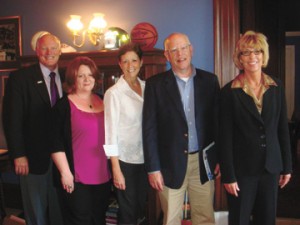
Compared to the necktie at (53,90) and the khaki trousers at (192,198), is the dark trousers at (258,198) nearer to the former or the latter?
the khaki trousers at (192,198)

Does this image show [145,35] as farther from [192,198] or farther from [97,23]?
[192,198]

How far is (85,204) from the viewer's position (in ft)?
6.89

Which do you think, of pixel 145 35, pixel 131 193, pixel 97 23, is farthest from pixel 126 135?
pixel 97 23

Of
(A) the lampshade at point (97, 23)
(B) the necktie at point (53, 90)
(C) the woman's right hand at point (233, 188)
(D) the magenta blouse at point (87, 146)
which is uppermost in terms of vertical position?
(A) the lampshade at point (97, 23)

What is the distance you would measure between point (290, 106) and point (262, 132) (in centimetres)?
670

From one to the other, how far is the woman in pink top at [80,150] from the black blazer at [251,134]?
2.46 ft

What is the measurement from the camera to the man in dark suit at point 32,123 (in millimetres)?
2330

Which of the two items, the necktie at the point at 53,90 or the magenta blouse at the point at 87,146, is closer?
the magenta blouse at the point at 87,146

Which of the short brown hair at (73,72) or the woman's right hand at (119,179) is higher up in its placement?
the short brown hair at (73,72)

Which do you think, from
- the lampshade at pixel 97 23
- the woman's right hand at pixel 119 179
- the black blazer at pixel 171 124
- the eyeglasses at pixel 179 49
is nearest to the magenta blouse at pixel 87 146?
the woman's right hand at pixel 119 179

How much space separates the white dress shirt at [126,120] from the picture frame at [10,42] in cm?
199

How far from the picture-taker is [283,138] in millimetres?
1954

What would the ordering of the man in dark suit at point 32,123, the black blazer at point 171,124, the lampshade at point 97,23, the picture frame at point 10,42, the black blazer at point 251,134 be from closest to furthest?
1. the black blazer at point 251,134
2. the black blazer at point 171,124
3. the man in dark suit at point 32,123
4. the lampshade at point 97,23
5. the picture frame at point 10,42

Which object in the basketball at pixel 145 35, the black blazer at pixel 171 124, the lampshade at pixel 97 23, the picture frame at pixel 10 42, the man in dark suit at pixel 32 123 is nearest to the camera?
the black blazer at pixel 171 124
